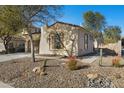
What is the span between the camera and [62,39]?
16.3 meters

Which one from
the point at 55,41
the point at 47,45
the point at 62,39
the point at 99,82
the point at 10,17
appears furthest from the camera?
the point at 47,45

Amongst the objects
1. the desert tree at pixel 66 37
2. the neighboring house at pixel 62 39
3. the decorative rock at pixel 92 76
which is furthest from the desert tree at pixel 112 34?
the decorative rock at pixel 92 76

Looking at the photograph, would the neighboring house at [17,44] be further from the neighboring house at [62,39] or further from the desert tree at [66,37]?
the desert tree at [66,37]

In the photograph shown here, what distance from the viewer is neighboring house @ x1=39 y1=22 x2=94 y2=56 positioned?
15.7 m

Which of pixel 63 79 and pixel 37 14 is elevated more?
pixel 37 14

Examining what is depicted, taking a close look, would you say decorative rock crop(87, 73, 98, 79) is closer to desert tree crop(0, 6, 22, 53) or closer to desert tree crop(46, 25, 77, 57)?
desert tree crop(0, 6, 22, 53)

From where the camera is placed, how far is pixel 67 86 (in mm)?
6938

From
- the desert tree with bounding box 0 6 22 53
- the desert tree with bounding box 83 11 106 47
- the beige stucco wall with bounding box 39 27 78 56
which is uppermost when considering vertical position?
the desert tree with bounding box 83 11 106 47

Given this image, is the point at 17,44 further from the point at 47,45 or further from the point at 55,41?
the point at 55,41

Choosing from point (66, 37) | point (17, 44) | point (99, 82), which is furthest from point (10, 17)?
Result: point (17, 44)

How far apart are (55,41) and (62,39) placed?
0.76 meters

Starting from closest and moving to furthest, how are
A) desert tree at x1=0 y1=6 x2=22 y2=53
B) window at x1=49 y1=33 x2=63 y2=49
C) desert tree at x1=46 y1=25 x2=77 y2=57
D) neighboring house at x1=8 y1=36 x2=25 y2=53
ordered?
desert tree at x1=0 y1=6 x2=22 y2=53
desert tree at x1=46 y1=25 x2=77 y2=57
window at x1=49 y1=33 x2=63 y2=49
neighboring house at x1=8 y1=36 x2=25 y2=53

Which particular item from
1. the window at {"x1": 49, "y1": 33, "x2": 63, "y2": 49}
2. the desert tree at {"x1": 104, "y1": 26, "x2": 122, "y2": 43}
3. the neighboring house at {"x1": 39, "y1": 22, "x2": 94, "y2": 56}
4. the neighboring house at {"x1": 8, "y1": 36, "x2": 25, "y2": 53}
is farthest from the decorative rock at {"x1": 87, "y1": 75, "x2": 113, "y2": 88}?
the desert tree at {"x1": 104, "y1": 26, "x2": 122, "y2": 43}

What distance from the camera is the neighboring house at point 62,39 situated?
1573 cm
